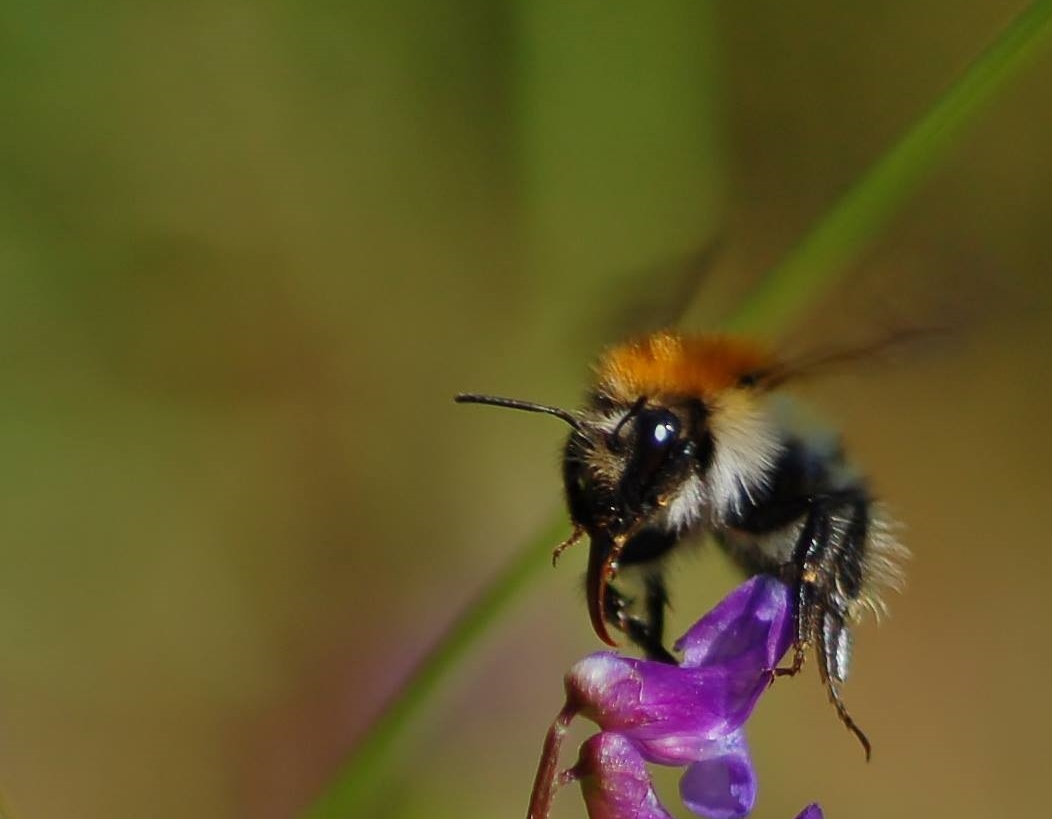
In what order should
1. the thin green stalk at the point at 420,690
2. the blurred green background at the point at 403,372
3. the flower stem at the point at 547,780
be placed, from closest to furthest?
1. the flower stem at the point at 547,780
2. the thin green stalk at the point at 420,690
3. the blurred green background at the point at 403,372

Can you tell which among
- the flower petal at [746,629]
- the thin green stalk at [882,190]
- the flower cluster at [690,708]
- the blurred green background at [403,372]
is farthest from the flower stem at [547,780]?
the blurred green background at [403,372]

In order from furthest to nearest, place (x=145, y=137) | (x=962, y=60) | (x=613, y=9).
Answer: (x=962, y=60) < (x=145, y=137) < (x=613, y=9)

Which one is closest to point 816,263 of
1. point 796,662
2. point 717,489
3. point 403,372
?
point 717,489

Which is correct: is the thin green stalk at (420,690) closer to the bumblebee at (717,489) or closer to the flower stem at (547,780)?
the bumblebee at (717,489)

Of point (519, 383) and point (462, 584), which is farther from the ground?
point (519, 383)

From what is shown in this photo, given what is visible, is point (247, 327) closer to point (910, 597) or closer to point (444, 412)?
point (444, 412)

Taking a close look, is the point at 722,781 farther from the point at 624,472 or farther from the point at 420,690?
the point at 420,690

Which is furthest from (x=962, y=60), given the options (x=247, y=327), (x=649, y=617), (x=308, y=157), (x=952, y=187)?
(x=649, y=617)
